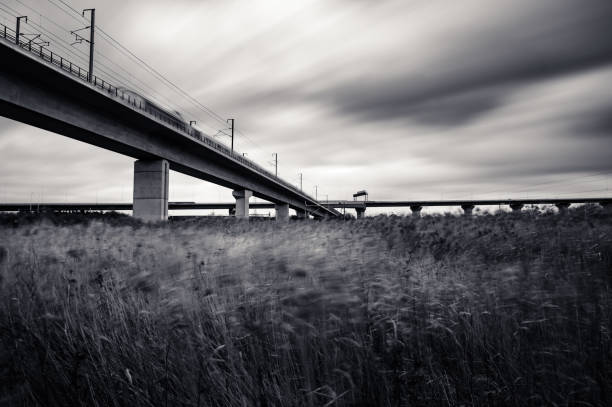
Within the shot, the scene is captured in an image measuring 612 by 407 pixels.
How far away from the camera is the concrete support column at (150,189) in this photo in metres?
25.2

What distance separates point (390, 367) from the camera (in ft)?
6.51

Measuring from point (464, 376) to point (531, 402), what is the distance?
349 millimetres

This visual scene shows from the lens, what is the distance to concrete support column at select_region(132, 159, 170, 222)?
2519 cm

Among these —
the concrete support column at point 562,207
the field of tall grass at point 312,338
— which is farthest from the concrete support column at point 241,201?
the field of tall grass at point 312,338

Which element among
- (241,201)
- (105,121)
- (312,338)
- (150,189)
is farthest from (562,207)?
(241,201)

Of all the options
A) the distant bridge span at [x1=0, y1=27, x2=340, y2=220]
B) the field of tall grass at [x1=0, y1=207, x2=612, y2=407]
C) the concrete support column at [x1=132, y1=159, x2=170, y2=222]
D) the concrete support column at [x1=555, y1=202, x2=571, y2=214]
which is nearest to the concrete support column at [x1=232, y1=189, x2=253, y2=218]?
the distant bridge span at [x1=0, y1=27, x2=340, y2=220]

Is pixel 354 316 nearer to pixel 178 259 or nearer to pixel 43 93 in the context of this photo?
pixel 178 259

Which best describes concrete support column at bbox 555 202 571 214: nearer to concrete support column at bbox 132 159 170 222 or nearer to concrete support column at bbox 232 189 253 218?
concrete support column at bbox 132 159 170 222

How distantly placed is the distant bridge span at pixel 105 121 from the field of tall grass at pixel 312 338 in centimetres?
1055

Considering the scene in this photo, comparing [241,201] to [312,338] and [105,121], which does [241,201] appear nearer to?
[105,121]

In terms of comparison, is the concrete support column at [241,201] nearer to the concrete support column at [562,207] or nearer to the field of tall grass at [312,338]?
the concrete support column at [562,207]

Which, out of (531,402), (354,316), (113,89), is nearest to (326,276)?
(354,316)

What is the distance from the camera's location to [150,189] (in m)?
25.7

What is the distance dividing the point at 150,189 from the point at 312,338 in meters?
27.0
